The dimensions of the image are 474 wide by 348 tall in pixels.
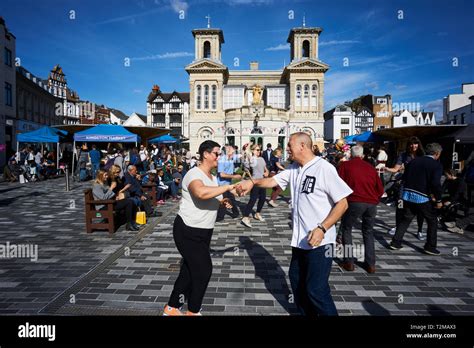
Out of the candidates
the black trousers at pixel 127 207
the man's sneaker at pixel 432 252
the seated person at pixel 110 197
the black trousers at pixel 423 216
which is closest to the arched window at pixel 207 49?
the seated person at pixel 110 197

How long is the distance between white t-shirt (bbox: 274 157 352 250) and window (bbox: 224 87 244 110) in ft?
193

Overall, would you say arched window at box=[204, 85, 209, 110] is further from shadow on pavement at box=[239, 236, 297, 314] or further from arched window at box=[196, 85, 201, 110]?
shadow on pavement at box=[239, 236, 297, 314]

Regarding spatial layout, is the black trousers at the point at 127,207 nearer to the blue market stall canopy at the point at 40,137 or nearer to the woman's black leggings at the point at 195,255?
the woman's black leggings at the point at 195,255

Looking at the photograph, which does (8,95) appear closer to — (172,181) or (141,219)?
(172,181)

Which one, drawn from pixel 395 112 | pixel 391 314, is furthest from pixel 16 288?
pixel 395 112

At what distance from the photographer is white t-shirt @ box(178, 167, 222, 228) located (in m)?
3.36

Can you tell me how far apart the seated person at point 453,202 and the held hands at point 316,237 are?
681 cm

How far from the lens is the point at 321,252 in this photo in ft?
9.97

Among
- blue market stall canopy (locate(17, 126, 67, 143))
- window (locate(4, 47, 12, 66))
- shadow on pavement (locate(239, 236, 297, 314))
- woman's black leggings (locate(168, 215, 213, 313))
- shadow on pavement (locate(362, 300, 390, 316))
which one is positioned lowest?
shadow on pavement (locate(362, 300, 390, 316))

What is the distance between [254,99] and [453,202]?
47356 millimetres

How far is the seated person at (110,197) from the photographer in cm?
773

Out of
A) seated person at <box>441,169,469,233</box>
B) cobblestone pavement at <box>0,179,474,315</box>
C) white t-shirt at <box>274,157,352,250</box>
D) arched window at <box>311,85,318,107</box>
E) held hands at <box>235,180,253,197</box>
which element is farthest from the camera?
arched window at <box>311,85,318,107</box>

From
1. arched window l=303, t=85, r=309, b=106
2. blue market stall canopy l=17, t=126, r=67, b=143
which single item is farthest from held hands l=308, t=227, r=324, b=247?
arched window l=303, t=85, r=309, b=106
